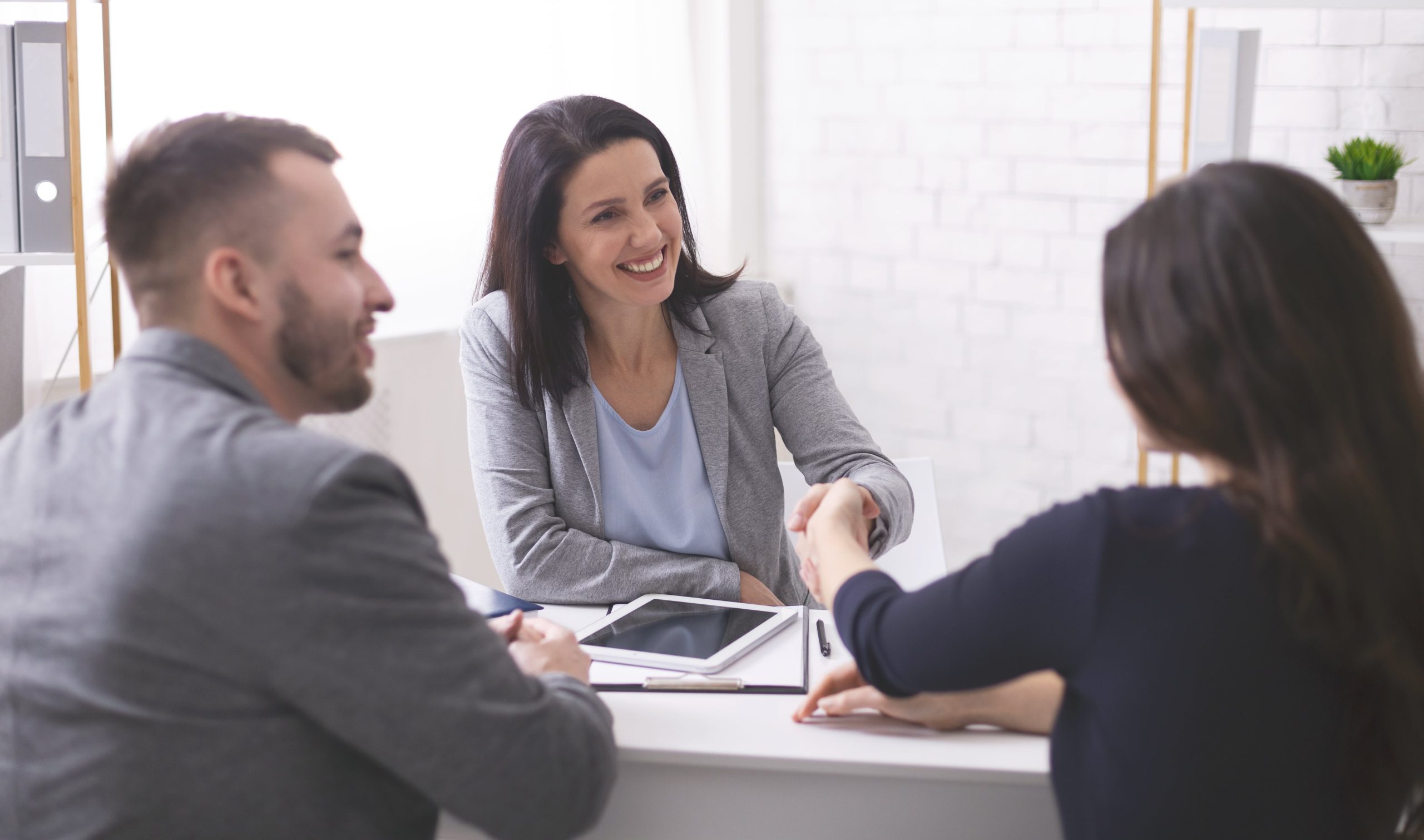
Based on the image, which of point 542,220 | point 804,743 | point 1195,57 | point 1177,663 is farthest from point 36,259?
point 1195,57

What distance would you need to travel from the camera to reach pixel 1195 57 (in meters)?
2.37

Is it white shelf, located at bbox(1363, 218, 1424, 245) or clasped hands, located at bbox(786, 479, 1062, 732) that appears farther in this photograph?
white shelf, located at bbox(1363, 218, 1424, 245)

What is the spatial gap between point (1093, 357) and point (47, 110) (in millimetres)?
2283

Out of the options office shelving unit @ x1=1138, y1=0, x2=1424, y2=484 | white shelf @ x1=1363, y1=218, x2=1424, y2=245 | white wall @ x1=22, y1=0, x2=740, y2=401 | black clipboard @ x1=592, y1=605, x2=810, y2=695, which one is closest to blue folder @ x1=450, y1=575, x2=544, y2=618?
black clipboard @ x1=592, y1=605, x2=810, y2=695

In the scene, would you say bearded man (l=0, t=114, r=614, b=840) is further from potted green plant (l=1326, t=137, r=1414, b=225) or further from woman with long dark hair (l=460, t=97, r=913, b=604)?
potted green plant (l=1326, t=137, r=1414, b=225)

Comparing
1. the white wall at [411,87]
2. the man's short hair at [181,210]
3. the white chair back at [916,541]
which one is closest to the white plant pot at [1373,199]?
the white chair back at [916,541]

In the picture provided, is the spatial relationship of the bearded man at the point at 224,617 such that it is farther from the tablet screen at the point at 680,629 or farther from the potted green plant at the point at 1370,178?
the potted green plant at the point at 1370,178

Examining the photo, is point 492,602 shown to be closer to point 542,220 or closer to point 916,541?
point 542,220

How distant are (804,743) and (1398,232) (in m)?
1.59

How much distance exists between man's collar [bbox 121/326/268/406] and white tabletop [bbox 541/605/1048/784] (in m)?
0.49

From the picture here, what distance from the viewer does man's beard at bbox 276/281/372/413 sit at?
3.56 ft

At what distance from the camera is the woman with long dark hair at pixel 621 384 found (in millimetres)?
1888

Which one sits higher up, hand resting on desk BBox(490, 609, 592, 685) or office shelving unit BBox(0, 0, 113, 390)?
office shelving unit BBox(0, 0, 113, 390)

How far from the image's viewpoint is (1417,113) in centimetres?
242
